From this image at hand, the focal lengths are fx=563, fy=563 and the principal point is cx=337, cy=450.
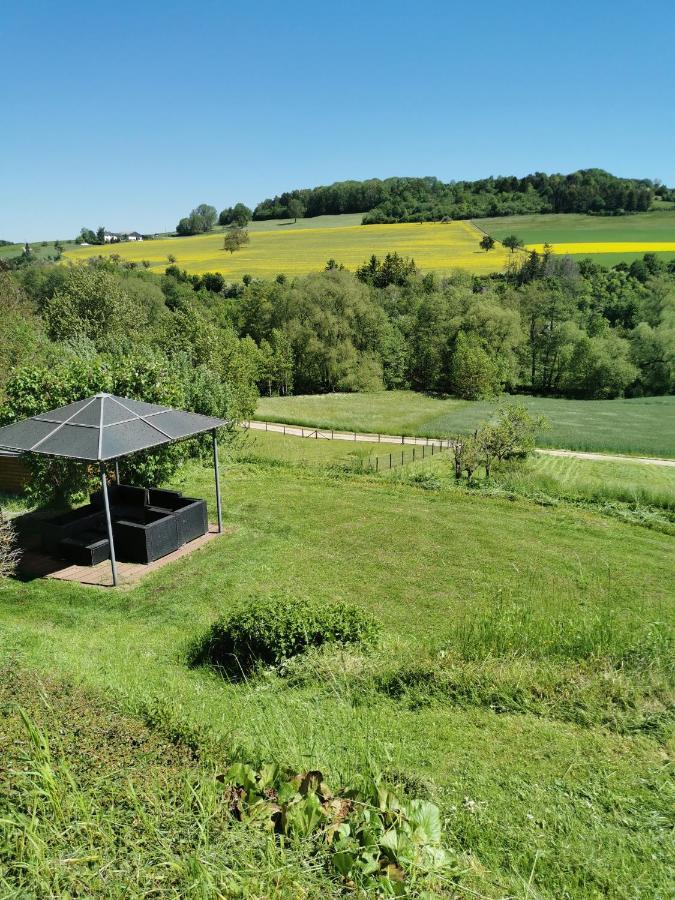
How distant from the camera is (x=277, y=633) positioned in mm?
6395

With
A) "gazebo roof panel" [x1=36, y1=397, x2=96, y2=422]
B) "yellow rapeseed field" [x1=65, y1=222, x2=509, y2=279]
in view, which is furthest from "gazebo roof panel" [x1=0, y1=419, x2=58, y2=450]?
"yellow rapeseed field" [x1=65, y1=222, x2=509, y2=279]

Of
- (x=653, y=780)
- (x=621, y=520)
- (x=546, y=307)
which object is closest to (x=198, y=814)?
(x=653, y=780)

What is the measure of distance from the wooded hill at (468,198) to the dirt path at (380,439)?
254 feet

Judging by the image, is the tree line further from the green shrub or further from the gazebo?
the green shrub

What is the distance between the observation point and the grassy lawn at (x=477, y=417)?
3612cm

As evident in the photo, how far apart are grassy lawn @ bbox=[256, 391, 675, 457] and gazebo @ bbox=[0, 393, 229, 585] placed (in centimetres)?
2877

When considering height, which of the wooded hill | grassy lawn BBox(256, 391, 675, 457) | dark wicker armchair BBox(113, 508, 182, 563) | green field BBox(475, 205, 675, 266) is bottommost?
grassy lawn BBox(256, 391, 675, 457)

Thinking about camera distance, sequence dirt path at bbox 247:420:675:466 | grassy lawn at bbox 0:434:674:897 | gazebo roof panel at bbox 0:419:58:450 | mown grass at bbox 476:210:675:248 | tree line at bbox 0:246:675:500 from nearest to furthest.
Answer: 1. grassy lawn at bbox 0:434:674:897
2. gazebo roof panel at bbox 0:419:58:450
3. dirt path at bbox 247:420:675:466
4. tree line at bbox 0:246:675:500
5. mown grass at bbox 476:210:675:248

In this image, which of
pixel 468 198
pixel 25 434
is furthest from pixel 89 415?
pixel 468 198

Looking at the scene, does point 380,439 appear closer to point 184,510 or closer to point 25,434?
point 184,510

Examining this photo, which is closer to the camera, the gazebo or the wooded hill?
the gazebo

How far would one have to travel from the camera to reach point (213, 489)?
15609mm

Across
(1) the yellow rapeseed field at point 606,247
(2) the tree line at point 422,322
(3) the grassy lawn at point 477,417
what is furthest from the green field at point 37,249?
(1) the yellow rapeseed field at point 606,247

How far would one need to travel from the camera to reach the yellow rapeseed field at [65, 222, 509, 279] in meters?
79.7
